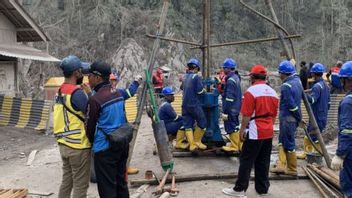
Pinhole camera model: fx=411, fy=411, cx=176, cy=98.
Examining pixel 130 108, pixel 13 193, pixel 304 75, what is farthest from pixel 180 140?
pixel 304 75

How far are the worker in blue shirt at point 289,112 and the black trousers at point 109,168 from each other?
3.33 metres

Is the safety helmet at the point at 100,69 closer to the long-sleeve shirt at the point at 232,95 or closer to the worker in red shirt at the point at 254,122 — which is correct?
the worker in red shirt at the point at 254,122

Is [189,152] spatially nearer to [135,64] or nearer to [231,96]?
[231,96]

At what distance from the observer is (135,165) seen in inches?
333

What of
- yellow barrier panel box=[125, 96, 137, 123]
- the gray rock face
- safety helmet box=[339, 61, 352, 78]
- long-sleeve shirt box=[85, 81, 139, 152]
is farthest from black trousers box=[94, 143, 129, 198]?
the gray rock face

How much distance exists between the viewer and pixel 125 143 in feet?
16.4

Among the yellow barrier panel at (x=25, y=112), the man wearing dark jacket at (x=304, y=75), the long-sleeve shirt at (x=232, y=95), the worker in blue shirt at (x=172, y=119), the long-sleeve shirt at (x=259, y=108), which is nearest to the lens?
the long-sleeve shirt at (x=259, y=108)

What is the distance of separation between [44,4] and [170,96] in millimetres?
24504

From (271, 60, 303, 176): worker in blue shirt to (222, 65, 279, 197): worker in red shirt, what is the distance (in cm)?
94

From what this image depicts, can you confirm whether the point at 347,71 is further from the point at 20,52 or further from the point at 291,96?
the point at 20,52

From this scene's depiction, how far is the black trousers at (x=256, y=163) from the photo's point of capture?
628 centimetres

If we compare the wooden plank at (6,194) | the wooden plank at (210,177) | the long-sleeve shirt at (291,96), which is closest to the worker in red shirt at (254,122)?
the wooden plank at (210,177)

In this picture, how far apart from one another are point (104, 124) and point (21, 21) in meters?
11.3

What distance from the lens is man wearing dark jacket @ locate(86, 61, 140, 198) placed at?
488cm
